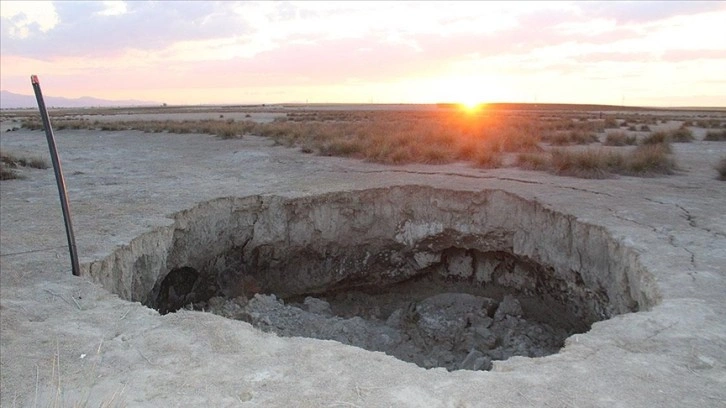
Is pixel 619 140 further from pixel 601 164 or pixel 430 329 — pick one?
pixel 430 329

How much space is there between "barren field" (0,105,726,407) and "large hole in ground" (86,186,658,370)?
36 mm

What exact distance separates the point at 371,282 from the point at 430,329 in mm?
1763

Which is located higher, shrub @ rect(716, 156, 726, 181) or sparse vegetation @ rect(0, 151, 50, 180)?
sparse vegetation @ rect(0, 151, 50, 180)

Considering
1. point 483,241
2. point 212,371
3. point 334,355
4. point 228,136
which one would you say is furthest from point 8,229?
point 228,136

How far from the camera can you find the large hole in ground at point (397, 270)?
7270 mm

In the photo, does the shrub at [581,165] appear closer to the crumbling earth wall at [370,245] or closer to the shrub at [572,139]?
the crumbling earth wall at [370,245]

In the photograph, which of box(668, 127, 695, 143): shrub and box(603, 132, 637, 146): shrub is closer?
box(603, 132, 637, 146): shrub

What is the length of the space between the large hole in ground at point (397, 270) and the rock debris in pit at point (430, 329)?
22 millimetres

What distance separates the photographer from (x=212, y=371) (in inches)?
138

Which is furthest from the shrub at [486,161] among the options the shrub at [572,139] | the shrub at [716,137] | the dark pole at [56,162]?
the shrub at [716,137]

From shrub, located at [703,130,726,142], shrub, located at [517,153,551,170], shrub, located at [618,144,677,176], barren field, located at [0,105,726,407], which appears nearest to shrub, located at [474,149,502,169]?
barren field, located at [0,105,726,407]

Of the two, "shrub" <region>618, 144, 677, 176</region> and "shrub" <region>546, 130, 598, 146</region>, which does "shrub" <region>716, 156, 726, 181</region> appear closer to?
"shrub" <region>618, 144, 677, 176</region>

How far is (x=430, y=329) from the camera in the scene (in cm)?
829

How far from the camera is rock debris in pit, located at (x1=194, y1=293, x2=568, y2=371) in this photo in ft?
→ 23.8
